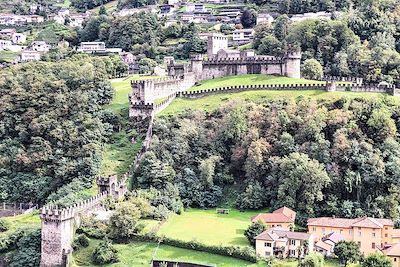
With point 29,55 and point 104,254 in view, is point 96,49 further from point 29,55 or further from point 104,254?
point 104,254

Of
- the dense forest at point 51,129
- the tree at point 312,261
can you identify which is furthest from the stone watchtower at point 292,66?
the tree at point 312,261

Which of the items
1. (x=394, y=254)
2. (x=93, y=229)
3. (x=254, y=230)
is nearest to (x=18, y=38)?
(x=93, y=229)

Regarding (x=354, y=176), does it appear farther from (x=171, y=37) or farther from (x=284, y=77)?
(x=171, y=37)

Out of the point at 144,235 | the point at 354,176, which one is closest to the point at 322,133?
the point at 354,176

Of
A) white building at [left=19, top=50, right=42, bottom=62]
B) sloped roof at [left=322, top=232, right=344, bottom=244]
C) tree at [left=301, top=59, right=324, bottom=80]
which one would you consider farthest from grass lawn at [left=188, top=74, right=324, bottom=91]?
white building at [left=19, top=50, right=42, bottom=62]

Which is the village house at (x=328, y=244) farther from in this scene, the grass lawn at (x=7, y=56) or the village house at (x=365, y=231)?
the grass lawn at (x=7, y=56)

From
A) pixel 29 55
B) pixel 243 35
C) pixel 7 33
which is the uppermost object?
pixel 243 35

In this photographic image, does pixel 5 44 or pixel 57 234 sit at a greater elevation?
pixel 5 44
